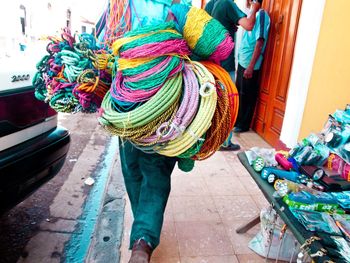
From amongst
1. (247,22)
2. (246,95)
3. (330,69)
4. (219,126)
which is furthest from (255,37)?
(219,126)

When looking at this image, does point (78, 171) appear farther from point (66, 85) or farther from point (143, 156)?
point (66, 85)

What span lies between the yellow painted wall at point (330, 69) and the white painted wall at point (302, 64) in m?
0.09

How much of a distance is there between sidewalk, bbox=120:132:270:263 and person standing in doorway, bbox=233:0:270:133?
1.24m

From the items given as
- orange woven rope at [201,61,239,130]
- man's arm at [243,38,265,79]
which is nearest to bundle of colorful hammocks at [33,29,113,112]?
orange woven rope at [201,61,239,130]

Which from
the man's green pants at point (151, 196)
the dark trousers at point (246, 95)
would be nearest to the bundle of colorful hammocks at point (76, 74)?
the man's green pants at point (151, 196)

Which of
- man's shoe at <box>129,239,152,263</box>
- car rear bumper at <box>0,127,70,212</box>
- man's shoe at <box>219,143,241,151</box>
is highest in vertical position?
car rear bumper at <box>0,127,70,212</box>

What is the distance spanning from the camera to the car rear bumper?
183 centimetres

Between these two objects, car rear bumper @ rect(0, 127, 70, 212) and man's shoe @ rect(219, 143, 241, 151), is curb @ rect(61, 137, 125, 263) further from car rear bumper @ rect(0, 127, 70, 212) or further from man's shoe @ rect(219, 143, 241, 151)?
man's shoe @ rect(219, 143, 241, 151)

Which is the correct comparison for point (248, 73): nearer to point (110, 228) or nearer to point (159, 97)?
point (110, 228)

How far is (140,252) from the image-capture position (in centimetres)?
164

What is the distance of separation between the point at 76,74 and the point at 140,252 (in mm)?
942

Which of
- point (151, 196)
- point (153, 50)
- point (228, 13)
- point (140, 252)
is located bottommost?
point (140, 252)

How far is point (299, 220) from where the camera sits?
141 centimetres

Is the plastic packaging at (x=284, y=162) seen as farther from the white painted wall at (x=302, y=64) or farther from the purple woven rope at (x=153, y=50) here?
the white painted wall at (x=302, y=64)
